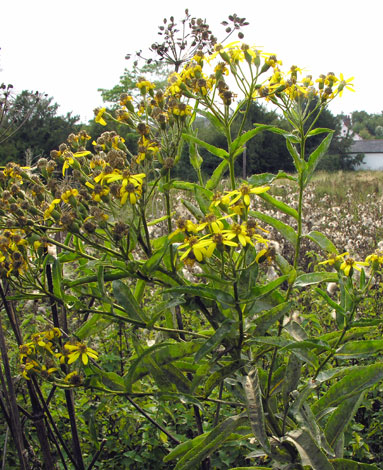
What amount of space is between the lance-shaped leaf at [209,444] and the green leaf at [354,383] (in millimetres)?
261

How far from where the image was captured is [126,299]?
1.25 meters

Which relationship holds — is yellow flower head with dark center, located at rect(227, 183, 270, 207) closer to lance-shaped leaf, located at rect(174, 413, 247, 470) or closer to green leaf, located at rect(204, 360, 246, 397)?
green leaf, located at rect(204, 360, 246, 397)

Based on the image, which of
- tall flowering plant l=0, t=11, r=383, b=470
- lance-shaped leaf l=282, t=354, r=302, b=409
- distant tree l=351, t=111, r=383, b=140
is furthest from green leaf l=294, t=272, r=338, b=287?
distant tree l=351, t=111, r=383, b=140

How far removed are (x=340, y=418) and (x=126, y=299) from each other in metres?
0.70

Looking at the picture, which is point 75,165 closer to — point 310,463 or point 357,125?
point 310,463

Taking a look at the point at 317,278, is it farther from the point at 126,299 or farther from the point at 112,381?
the point at 112,381

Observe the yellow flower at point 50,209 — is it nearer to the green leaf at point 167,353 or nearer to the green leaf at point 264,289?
the green leaf at point 167,353

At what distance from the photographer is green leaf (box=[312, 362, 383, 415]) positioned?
4.09ft

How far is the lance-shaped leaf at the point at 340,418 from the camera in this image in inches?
53.1

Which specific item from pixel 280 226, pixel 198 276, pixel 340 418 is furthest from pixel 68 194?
pixel 340 418

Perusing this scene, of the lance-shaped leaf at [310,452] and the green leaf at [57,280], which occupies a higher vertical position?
the green leaf at [57,280]

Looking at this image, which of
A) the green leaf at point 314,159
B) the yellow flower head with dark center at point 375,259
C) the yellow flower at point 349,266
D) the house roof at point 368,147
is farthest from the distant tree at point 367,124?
the yellow flower at point 349,266

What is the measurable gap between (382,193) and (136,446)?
1058 centimetres

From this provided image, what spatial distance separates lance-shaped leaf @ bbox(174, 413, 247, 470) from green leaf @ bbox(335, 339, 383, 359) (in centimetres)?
32
